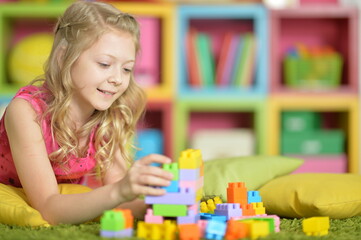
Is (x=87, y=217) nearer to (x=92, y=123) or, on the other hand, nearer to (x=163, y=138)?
(x=92, y=123)

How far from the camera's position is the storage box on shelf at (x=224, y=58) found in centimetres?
317

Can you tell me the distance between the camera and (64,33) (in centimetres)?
154

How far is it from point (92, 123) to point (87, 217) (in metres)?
0.39

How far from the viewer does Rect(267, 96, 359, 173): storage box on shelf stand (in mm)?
3172

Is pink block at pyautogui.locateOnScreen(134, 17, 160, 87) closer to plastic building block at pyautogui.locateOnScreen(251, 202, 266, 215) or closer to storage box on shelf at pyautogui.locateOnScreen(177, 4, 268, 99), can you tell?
storage box on shelf at pyautogui.locateOnScreen(177, 4, 268, 99)

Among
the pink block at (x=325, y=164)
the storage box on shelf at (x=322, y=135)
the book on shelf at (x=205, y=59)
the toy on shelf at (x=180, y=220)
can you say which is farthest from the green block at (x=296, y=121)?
the toy on shelf at (x=180, y=220)

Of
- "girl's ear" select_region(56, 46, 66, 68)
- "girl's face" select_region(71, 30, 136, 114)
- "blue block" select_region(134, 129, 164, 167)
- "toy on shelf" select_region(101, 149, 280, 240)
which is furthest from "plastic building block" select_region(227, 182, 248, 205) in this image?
"blue block" select_region(134, 129, 164, 167)

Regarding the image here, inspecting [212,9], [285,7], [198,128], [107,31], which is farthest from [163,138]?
[107,31]

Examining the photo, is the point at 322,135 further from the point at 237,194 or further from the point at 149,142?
the point at 237,194

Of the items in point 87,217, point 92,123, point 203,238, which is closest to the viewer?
point 203,238

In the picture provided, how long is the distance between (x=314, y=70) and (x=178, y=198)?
225 centimetres

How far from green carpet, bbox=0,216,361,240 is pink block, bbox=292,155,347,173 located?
70.1 inches

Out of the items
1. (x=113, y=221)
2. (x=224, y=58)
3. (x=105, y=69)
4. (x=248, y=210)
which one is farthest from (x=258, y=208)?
(x=224, y=58)

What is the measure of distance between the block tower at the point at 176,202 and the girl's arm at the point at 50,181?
0.9 inches
